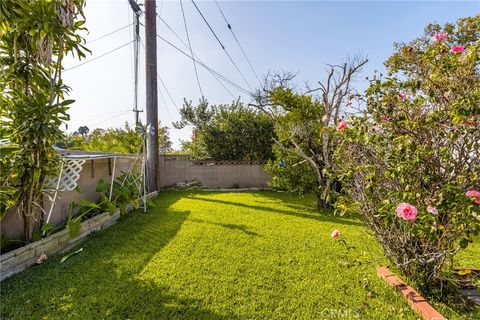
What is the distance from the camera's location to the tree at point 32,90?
2.95 m

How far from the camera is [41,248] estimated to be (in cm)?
326

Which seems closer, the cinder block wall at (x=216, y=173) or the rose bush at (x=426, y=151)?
the rose bush at (x=426, y=151)

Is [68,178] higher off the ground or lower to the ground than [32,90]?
lower

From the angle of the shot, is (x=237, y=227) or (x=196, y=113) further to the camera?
(x=196, y=113)

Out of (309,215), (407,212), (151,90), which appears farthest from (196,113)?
(407,212)

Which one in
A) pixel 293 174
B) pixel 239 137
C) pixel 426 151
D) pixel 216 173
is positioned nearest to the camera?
pixel 426 151

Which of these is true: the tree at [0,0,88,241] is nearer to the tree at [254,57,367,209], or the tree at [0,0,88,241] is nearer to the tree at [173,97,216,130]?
the tree at [254,57,367,209]

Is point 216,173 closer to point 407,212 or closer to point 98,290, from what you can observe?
point 98,290

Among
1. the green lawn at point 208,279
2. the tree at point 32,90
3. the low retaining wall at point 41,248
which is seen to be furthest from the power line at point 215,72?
the low retaining wall at point 41,248

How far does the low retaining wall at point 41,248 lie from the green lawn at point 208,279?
0.46 ft

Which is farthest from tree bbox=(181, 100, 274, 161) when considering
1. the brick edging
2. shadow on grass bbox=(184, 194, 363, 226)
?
the brick edging

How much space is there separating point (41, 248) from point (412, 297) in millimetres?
4505

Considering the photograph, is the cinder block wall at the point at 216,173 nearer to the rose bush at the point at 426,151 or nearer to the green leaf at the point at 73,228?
the green leaf at the point at 73,228

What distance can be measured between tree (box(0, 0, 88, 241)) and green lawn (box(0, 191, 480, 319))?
1175mm
